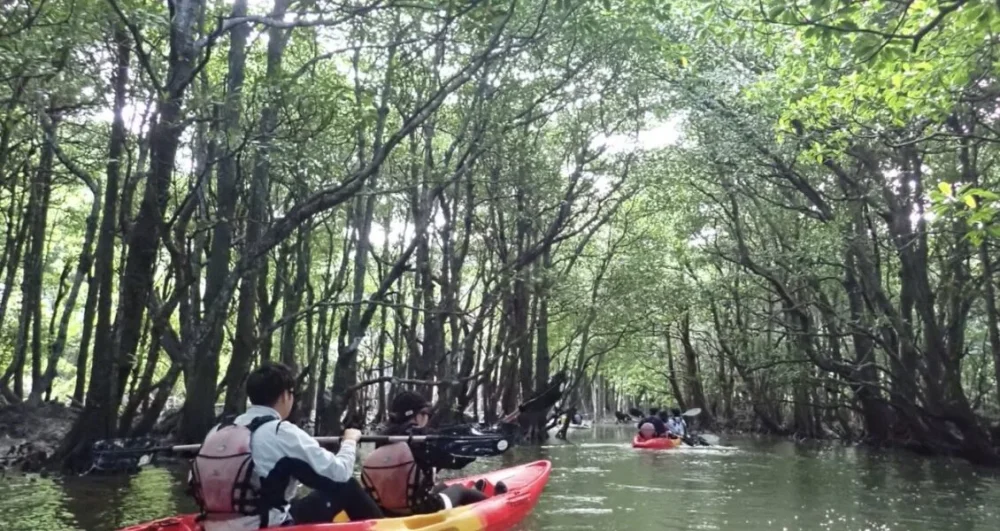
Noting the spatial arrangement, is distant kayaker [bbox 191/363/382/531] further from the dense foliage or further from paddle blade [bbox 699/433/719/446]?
paddle blade [bbox 699/433/719/446]

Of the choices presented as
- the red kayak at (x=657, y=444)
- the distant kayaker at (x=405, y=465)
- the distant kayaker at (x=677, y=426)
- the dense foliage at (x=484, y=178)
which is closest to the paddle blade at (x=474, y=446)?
the distant kayaker at (x=405, y=465)

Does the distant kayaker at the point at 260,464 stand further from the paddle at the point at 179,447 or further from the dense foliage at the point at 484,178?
the dense foliage at the point at 484,178

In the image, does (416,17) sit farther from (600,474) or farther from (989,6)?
(600,474)

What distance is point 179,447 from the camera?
535 centimetres

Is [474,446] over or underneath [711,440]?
→ over

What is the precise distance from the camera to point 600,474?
14094 mm

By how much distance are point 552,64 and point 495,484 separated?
9.21 metres

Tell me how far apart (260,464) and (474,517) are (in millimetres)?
2736

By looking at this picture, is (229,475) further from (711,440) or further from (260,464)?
(711,440)

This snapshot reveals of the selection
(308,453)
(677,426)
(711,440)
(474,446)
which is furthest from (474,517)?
(711,440)

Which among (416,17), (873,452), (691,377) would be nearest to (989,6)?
(416,17)

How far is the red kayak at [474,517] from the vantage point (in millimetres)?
5211

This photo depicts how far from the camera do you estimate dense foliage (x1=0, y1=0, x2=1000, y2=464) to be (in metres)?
8.13

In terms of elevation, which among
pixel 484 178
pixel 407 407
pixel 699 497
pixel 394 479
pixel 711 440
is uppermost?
pixel 484 178
